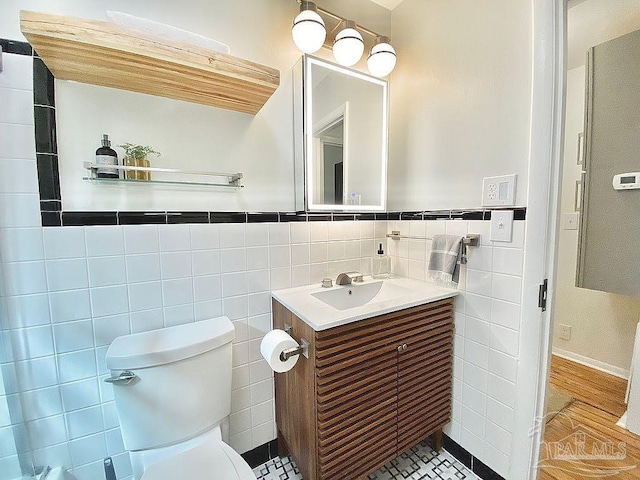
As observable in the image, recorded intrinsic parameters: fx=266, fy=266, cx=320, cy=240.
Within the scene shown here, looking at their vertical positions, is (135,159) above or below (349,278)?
above

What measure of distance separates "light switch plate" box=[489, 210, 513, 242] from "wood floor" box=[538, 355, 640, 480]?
0.95 m

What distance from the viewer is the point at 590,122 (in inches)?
67.4

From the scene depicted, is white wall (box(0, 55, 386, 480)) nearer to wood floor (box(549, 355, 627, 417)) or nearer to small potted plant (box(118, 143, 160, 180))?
small potted plant (box(118, 143, 160, 180))

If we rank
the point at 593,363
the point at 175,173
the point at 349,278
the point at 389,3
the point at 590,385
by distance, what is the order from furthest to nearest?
the point at 593,363, the point at 590,385, the point at 389,3, the point at 349,278, the point at 175,173

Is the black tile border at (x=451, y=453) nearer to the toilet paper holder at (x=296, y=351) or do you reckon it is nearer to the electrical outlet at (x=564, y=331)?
the toilet paper holder at (x=296, y=351)

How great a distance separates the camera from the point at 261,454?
1.36 m

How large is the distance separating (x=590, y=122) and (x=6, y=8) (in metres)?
2.90

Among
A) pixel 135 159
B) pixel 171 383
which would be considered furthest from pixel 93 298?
pixel 135 159

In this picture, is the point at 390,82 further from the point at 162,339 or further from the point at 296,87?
the point at 162,339

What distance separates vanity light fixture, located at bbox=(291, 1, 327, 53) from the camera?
124cm

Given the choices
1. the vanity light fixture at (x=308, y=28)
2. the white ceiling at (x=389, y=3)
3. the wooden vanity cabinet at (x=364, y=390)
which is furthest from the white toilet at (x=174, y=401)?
the white ceiling at (x=389, y=3)

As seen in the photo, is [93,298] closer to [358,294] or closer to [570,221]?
Answer: [358,294]

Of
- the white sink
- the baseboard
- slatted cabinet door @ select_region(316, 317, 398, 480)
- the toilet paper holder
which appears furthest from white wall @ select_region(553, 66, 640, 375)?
the toilet paper holder

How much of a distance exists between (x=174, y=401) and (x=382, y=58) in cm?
189
